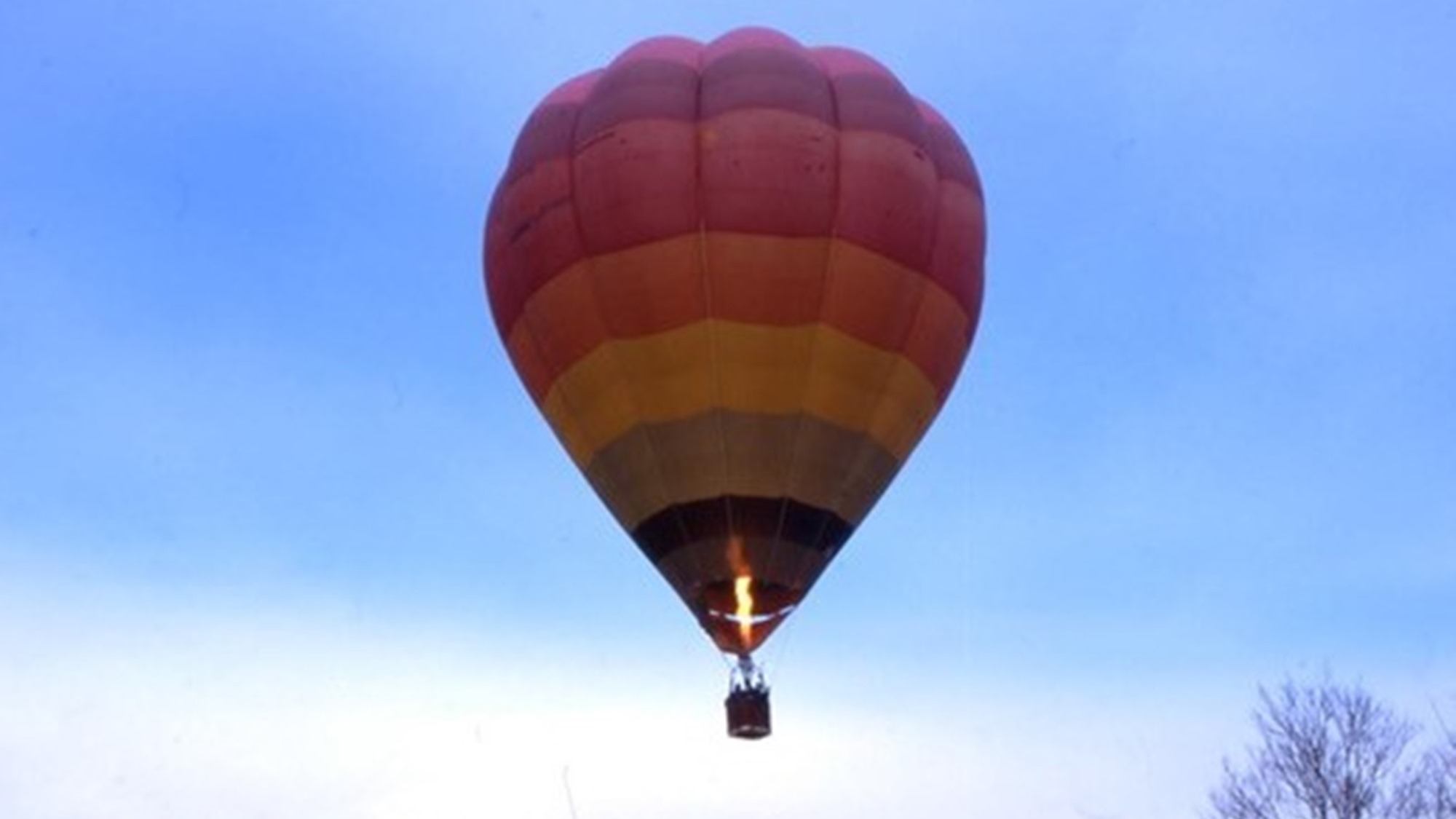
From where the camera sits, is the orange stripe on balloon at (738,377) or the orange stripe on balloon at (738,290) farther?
the orange stripe on balloon at (738,377)

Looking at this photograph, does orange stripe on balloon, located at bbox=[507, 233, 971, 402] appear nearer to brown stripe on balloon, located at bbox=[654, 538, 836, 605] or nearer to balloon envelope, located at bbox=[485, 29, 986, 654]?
balloon envelope, located at bbox=[485, 29, 986, 654]

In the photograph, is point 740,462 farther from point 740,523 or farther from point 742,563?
point 742,563

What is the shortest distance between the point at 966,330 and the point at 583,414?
14.9 feet

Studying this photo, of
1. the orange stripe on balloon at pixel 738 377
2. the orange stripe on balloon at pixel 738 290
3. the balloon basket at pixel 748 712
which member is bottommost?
the balloon basket at pixel 748 712

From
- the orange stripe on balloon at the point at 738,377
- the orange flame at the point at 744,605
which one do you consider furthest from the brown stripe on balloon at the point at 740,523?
the orange stripe on balloon at the point at 738,377

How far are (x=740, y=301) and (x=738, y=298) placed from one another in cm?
4

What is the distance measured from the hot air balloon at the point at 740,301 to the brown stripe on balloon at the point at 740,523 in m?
0.02

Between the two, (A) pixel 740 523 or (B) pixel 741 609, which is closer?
(A) pixel 740 523

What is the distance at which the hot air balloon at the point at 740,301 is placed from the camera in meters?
14.6

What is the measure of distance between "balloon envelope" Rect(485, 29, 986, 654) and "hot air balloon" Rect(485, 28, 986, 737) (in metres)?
0.02

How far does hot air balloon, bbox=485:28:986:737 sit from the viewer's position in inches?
574

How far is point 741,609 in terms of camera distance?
48.0 feet

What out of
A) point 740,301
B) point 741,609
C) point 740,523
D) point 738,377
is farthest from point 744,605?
point 740,301

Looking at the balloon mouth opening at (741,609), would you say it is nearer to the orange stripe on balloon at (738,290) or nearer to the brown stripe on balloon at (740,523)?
the brown stripe on balloon at (740,523)
